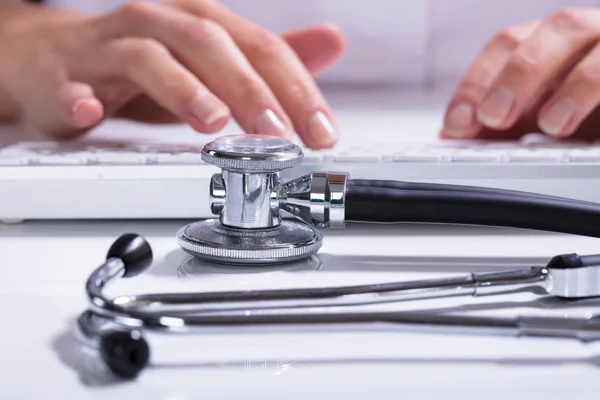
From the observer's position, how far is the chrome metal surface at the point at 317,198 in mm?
482

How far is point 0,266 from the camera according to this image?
1.62ft

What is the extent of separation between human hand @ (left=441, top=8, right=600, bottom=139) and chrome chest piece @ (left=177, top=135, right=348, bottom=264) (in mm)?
364

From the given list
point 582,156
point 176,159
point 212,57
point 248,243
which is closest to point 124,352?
point 248,243

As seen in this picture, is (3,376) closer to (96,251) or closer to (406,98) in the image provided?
(96,251)

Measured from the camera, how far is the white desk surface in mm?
318

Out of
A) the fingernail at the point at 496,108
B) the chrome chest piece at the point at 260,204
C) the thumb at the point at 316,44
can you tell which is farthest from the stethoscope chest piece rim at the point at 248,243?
the thumb at the point at 316,44

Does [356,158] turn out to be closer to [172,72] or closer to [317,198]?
[317,198]

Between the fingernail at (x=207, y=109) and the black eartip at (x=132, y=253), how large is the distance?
31cm

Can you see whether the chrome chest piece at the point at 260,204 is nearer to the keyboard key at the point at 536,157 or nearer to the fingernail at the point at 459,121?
the keyboard key at the point at 536,157

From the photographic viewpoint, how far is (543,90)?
0.89 metres

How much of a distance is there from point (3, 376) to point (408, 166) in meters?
0.35

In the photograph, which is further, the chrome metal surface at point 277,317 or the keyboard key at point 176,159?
the keyboard key at point 176,159

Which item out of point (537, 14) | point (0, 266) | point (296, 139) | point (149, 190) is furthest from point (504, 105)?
point (537, 14)

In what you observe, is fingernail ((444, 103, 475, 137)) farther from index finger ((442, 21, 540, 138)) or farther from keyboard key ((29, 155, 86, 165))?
keyboard key ((29, 155, 86, 165))
